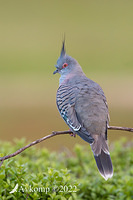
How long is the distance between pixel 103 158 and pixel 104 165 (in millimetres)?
71

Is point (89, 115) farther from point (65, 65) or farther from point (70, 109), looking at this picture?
point (65, 65)

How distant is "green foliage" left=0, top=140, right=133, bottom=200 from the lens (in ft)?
7.47

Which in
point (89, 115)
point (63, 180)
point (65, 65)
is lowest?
point (63, 180)

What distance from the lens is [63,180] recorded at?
7.59 ft

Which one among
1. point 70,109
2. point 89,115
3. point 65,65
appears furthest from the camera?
point 65,65

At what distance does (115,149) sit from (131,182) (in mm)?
1330

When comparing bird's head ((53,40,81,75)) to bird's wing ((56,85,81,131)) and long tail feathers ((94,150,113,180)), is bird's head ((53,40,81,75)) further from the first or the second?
long tail feathers ((94,150,113,180))

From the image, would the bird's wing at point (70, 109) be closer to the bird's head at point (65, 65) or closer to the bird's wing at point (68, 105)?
the bird's wing at point (68, 105)

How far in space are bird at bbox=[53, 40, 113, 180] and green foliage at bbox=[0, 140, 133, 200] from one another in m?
0.25

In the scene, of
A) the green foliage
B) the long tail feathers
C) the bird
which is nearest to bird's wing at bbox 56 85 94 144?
the bird

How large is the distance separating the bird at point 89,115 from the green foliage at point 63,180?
0.81 ft

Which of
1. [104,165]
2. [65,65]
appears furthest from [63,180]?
[65,65]

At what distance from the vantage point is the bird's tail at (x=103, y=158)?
86.6 inches

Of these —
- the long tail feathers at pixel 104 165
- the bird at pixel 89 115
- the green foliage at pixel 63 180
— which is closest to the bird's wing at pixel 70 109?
the bird at pixel 89 115
